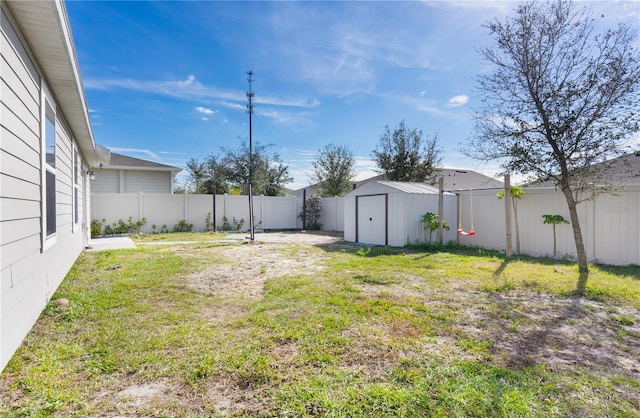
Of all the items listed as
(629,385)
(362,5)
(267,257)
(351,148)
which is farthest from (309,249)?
(351,148)

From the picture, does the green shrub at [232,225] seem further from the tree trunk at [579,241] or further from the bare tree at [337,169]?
the tree trunk at [579,241]

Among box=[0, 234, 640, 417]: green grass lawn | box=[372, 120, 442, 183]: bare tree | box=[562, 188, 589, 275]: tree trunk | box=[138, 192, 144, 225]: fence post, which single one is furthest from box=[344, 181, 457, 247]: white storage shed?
box=[372, 120, 442, 183]: bare tree

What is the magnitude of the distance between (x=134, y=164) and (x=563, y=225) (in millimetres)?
15449

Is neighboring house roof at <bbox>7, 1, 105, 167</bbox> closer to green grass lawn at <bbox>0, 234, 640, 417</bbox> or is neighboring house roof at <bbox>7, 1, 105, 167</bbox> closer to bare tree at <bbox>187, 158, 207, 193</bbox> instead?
green grass lawn at <bbox>0, 234, 640, 417</bbox>

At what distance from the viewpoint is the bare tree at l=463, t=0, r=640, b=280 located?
202 inches

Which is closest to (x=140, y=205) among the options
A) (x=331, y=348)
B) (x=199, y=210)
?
(x=199, y=210)

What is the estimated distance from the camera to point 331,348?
2.56 meters

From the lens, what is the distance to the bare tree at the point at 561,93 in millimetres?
5129

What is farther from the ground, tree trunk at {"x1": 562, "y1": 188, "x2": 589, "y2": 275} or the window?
the window

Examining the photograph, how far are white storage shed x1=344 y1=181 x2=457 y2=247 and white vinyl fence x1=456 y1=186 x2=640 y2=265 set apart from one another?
74 centimetres

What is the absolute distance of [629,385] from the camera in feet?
6.84

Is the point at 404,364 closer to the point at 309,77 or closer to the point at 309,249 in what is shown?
the point at 309,249

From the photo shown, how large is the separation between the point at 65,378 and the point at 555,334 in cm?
381

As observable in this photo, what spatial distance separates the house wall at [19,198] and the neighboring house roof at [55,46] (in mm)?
93
